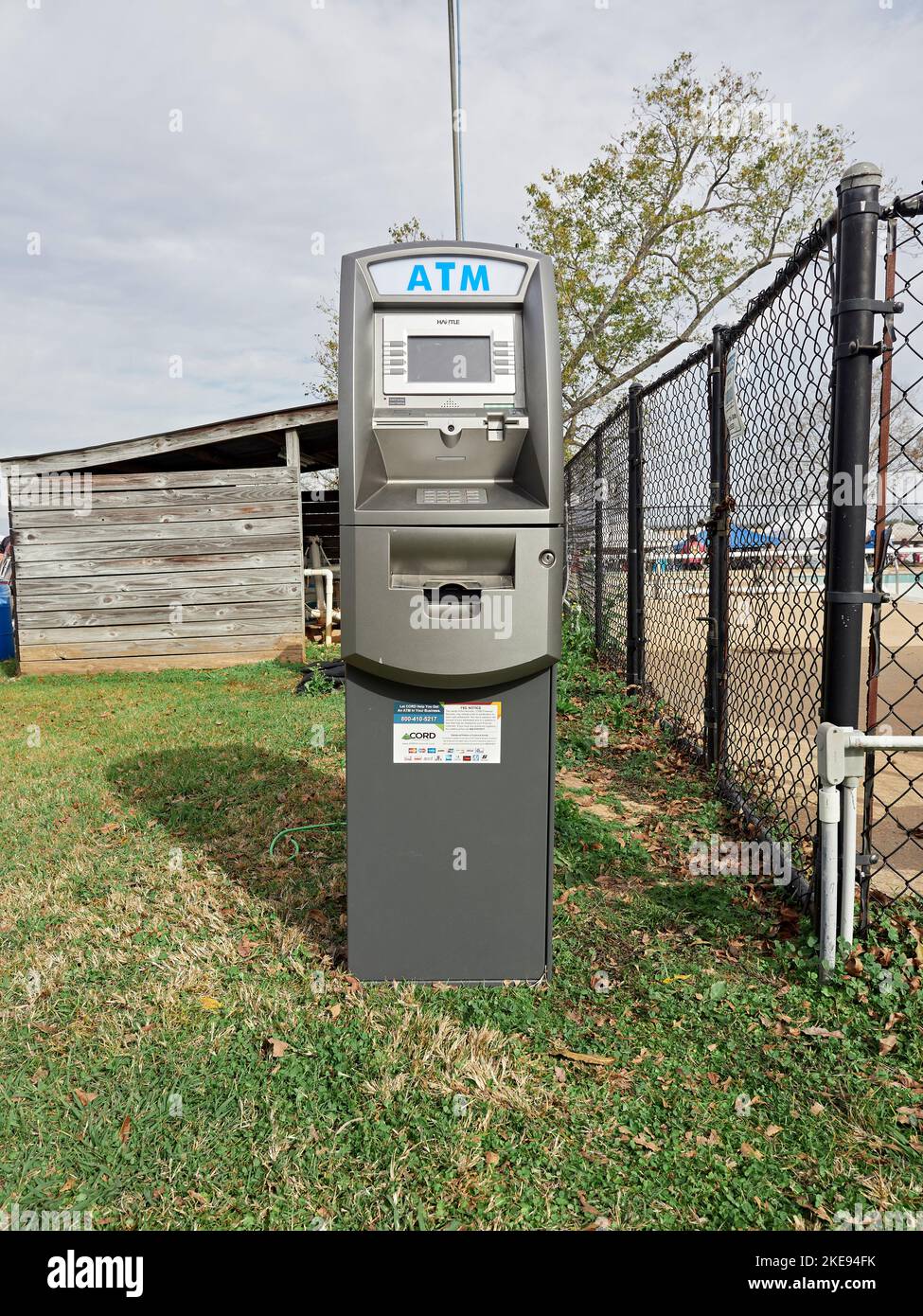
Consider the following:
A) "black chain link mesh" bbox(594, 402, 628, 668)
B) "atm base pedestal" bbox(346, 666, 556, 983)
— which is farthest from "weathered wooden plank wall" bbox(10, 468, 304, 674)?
"atm base pedestal" bbox(346, 666, 556, 983)

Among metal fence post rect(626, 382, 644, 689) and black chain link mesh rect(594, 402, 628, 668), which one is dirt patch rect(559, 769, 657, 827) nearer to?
metal fence post rect(626, 382, 644, 689)

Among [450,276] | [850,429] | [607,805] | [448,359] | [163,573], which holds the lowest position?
[607,805]

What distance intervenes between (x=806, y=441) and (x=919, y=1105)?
76.6 inches

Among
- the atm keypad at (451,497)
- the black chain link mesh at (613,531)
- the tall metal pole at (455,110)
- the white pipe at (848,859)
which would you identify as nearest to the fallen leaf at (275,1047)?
the atm keypad at (451,497)

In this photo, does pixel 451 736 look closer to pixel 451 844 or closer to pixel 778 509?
pixel 451 844

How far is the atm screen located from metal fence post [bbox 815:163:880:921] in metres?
0.95

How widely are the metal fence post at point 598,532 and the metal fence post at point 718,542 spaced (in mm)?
3346

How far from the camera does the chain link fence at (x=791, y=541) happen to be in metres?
2.23

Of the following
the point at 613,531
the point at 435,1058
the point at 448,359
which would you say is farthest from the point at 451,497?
the point at 613,531

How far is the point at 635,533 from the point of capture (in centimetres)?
561

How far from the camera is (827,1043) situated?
2113mm

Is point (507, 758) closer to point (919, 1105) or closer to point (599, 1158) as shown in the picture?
point (599, 1158)

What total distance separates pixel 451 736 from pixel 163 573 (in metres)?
7.45

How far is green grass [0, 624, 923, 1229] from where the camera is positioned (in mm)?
1733
